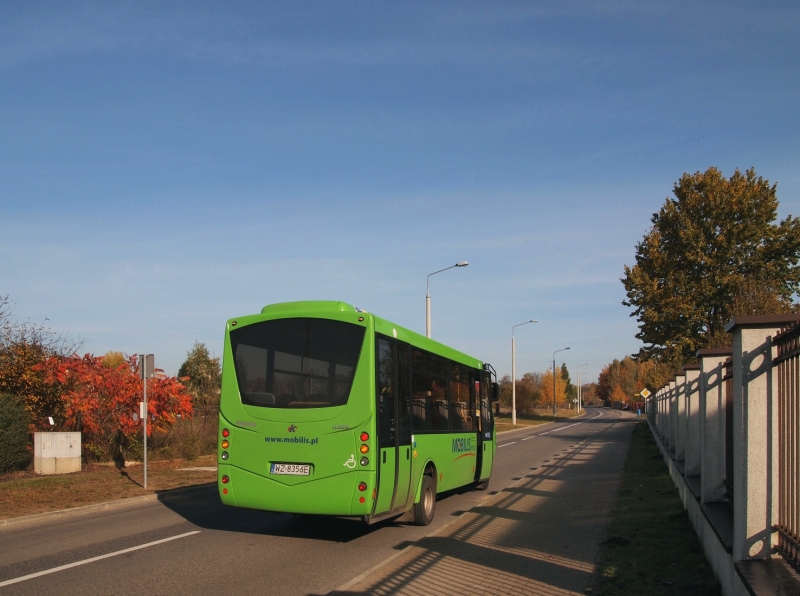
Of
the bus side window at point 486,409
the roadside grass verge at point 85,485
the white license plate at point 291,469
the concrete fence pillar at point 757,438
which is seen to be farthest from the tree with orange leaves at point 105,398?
the concrete fence pillar at point 757,438

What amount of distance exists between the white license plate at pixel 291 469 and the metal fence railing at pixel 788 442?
5.97m

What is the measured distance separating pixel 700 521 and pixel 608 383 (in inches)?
7087

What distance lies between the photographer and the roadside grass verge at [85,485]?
1410cm

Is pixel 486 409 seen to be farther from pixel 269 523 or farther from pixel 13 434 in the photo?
pixel 13 434

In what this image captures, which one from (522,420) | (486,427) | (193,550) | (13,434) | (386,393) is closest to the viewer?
(193,550)

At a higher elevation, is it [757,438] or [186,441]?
[757,438]

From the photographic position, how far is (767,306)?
103 ft

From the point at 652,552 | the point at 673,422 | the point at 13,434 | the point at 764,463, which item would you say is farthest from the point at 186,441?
the point at 764,463

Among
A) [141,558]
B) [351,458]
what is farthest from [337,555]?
[141,558]

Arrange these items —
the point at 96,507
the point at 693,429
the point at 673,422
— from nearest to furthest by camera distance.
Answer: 1. the point at 693,429
2. the point at 96,507
3. the point at 673,422

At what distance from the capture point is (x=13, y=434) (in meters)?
19.0

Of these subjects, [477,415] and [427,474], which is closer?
[427,474]

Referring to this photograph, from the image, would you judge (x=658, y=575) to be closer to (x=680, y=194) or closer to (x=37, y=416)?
(x=37, y=416)

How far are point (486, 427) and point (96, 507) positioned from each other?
316 inches
